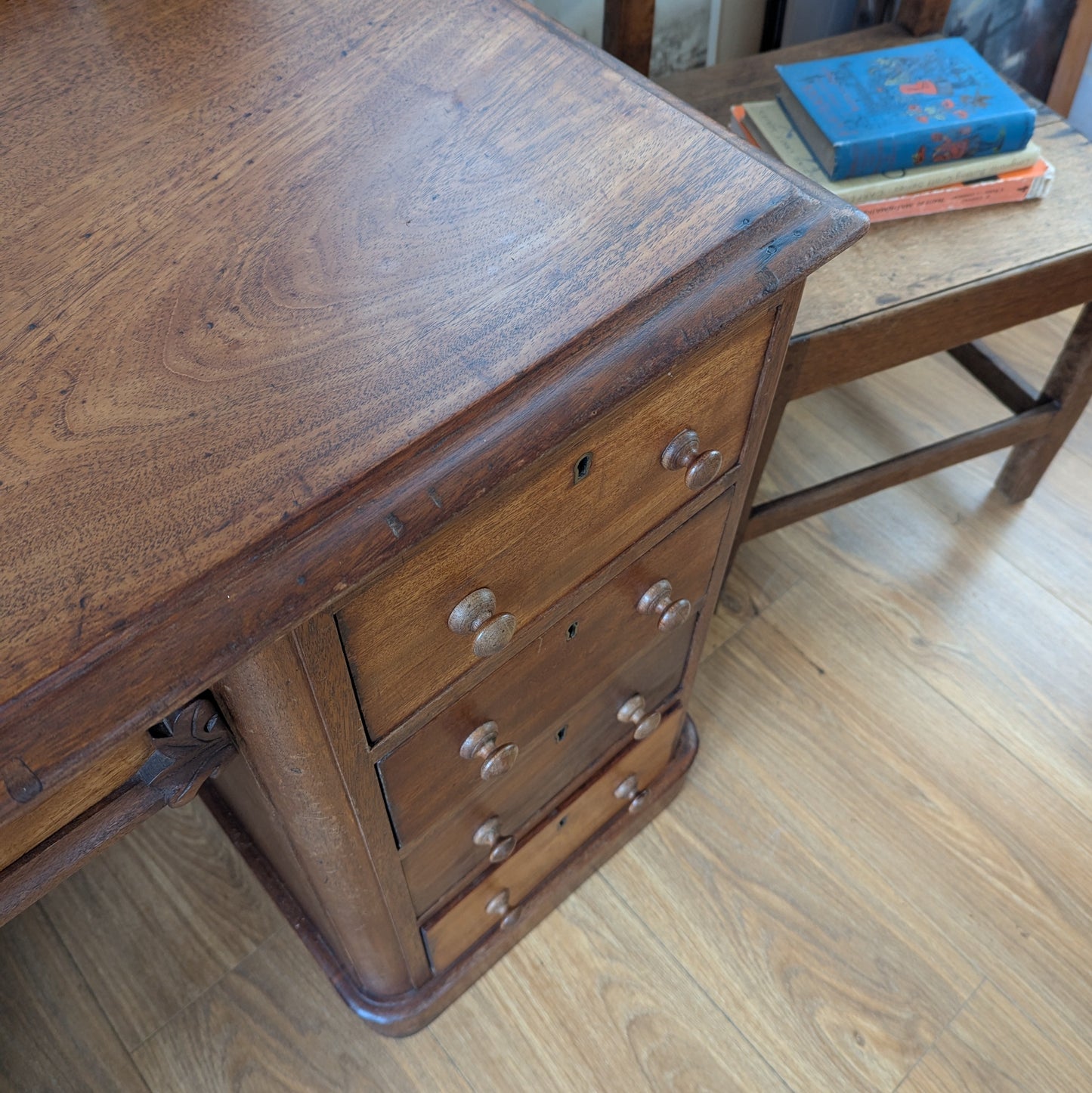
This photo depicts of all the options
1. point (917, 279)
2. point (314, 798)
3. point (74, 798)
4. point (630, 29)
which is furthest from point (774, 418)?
point (74, 798)

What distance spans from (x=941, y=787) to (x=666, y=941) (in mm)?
330

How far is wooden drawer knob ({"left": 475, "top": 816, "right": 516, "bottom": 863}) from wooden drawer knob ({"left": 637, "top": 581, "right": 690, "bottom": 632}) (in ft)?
0.60

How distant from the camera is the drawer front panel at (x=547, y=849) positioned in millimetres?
766

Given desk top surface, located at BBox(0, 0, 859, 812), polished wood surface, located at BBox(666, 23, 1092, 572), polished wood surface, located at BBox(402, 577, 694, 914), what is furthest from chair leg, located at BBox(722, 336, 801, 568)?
desk top surface, located at BBox(0, 0, 859, 812)

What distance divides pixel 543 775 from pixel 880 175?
580 mm

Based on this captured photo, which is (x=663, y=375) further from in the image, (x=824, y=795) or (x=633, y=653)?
(x=824, y=795)

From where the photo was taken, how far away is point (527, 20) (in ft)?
1.79

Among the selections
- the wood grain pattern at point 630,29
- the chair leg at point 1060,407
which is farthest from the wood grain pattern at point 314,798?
the chair leg at point 1060,407

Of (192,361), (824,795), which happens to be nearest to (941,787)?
(824,795)

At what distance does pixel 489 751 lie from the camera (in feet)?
1.91

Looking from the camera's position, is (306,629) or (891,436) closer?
(306,629)

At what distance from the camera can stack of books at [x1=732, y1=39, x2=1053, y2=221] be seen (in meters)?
0.85

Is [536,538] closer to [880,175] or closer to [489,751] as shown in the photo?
[489,751]

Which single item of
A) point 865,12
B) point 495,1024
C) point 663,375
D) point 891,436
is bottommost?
point 495,1024
